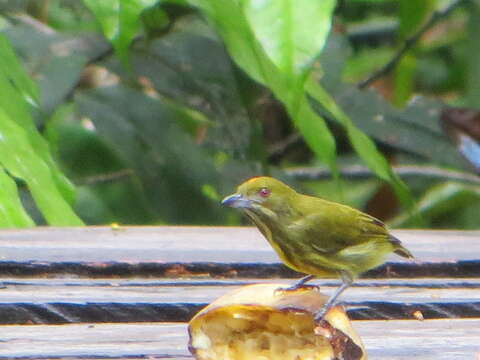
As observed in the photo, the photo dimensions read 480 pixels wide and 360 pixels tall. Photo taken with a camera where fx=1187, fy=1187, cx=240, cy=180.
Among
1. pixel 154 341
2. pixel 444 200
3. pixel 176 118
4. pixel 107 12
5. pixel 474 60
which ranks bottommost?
pixel 154 341

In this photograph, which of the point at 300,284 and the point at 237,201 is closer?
the point at 300,284

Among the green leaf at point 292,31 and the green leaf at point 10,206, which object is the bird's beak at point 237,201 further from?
the green leaf at point 292,31

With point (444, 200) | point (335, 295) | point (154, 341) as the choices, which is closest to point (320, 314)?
point (154, 341)

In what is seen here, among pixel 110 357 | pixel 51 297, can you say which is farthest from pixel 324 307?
pixel 51 297

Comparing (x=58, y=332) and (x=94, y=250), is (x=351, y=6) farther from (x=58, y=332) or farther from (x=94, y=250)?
(x=58, y=332)

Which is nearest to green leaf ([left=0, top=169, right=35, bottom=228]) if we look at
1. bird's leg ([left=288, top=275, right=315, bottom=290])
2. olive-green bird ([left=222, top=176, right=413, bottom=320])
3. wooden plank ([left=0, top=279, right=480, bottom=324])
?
wooden plank ([left=0, top=279, right=480, bottom=324])

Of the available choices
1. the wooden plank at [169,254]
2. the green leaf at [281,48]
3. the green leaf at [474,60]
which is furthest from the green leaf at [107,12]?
the green leaf at [474,60]

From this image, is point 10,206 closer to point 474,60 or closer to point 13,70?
point 13,70

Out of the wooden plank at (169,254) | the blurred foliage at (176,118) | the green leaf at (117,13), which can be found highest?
the blurred foliage at (176,118)
